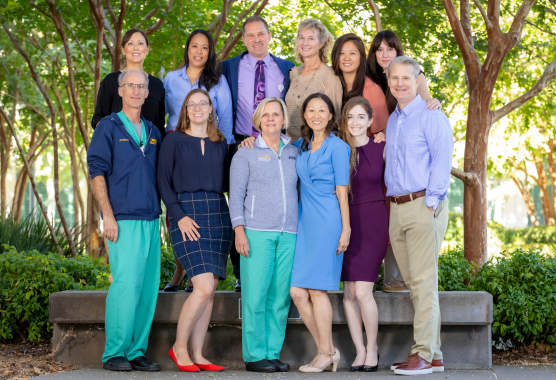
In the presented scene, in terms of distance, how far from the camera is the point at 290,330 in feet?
17.0

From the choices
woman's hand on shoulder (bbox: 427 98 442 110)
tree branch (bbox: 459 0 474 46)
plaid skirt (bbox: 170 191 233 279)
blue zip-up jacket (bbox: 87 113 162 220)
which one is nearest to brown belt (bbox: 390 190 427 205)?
woman's hand on shoulder (bbox: 427 98 442 110)

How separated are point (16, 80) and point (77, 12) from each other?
22.5 ft

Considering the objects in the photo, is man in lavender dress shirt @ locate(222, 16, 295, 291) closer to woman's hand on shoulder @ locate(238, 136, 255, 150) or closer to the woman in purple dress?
woman's hand on shoulder @ locate(238, 136, 255, 150)

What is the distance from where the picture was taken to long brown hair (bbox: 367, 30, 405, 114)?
5336 millimetres

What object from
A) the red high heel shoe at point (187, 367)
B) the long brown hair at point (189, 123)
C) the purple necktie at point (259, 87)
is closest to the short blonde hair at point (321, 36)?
the purple necktie at point (259, 87)

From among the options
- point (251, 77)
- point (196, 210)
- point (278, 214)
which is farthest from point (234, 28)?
point (278, 214)

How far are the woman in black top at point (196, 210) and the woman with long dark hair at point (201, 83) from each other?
13.7 inches

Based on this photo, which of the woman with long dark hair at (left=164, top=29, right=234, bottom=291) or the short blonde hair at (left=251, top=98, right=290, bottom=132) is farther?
the woman with long dark hair at (left=164, top=29, right=234, bottom=291)

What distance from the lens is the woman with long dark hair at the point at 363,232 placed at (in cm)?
476

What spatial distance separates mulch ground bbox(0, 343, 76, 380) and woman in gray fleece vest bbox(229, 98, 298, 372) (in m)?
1.75

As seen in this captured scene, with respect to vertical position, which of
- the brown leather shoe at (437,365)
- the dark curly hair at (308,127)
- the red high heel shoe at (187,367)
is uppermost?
the dark curly hair at (308,127)

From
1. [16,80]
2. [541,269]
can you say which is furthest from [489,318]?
[16,80]

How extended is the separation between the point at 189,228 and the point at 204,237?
15 cm

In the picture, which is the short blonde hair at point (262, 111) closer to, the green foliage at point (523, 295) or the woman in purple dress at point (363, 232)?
the woman in purple dress at point (363, 232)
